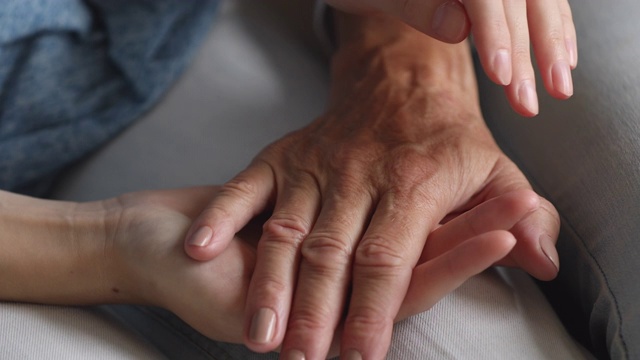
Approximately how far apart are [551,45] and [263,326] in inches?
14.2

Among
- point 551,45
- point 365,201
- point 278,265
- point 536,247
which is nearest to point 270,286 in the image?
point 278,265

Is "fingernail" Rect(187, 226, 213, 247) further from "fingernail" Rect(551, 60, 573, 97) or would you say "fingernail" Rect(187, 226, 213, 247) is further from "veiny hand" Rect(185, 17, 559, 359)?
"fingernail" Rect(551, 60, 573, 97)

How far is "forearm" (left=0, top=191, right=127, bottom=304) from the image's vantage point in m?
0.66

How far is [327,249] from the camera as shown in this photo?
2.05 ft

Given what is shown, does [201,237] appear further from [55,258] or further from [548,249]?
[548,249]

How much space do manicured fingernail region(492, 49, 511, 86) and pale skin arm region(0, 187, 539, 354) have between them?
0.10 meters

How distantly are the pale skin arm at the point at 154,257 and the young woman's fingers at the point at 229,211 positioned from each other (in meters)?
0.01

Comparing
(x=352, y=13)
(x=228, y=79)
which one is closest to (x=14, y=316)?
(x=228, y=79)

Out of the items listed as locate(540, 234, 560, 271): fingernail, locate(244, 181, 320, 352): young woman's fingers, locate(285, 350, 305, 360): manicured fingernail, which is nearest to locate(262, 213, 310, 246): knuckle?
locate(244, 181, 320, 352): young woman's fingers

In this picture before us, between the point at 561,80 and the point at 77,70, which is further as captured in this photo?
the point at 77,70

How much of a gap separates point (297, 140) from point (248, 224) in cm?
11

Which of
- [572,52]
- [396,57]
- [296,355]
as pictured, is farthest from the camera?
[396,57]

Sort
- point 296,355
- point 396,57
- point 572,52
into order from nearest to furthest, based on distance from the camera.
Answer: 1. point 296,355
2. point 572,52
3. point 396,57

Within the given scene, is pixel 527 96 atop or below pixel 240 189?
atop
